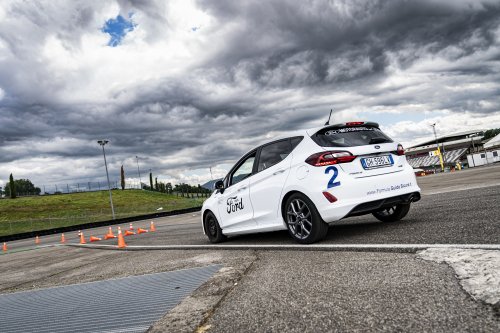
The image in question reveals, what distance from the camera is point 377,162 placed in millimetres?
6059

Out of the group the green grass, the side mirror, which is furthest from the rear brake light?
the green grass

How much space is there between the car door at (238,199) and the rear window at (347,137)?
162 centimetres

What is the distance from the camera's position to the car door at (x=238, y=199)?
7.35 meters

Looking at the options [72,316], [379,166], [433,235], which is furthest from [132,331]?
[379,166]

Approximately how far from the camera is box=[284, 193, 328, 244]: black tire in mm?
5879

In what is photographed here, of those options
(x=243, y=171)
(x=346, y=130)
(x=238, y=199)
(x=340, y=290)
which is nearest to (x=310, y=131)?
(x=346, y=130)

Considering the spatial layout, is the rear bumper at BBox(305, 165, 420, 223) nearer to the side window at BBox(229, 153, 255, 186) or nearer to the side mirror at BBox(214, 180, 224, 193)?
the side window at BBox(229, 153, 255, 186)

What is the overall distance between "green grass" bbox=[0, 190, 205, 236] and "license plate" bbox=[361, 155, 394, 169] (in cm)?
5076

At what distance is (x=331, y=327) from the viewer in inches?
97.6

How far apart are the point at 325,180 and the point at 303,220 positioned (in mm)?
724

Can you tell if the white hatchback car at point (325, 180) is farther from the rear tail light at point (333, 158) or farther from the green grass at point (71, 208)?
the green grass at point (71, 208)

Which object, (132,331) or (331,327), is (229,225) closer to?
(132,331)

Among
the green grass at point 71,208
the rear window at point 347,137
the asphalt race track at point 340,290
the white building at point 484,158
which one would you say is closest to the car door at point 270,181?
the rear window at point 347,137

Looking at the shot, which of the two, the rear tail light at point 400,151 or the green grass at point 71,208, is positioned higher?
the green grass at point 71,208
